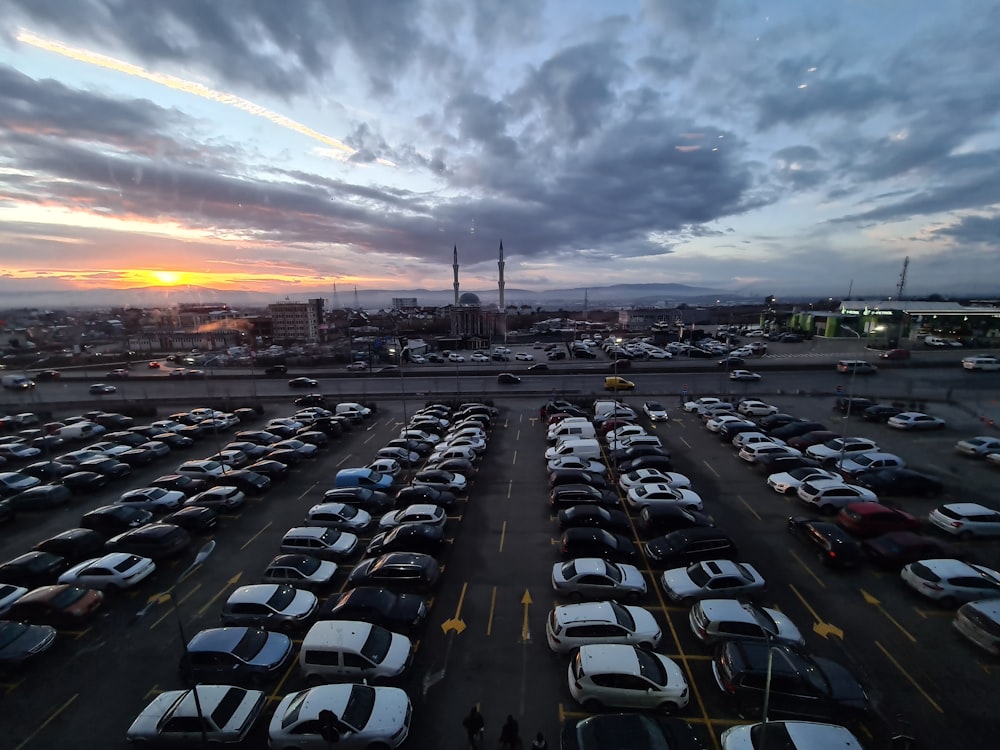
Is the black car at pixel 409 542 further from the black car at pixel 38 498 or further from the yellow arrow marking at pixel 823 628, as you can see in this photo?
the black car at pixel 38 498

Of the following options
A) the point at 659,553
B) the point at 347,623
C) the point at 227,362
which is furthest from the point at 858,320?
the point at 227,362

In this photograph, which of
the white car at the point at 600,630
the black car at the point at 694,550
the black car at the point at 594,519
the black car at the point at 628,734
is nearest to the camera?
the black car at the point at 628,734

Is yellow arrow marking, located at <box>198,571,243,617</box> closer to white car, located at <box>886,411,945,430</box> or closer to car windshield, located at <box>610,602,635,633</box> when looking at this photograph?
car windshield, located at <box>610,602,635,633</box>

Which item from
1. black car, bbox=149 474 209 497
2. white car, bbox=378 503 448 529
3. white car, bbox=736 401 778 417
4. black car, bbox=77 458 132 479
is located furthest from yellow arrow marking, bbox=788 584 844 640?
black car, bbox=77 458 132 479

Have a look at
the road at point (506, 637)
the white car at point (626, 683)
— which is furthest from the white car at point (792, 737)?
the white car at point (626, 683)

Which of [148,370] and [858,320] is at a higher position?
[858,320]

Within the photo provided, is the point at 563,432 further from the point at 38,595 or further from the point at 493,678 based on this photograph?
the point at 38,595
